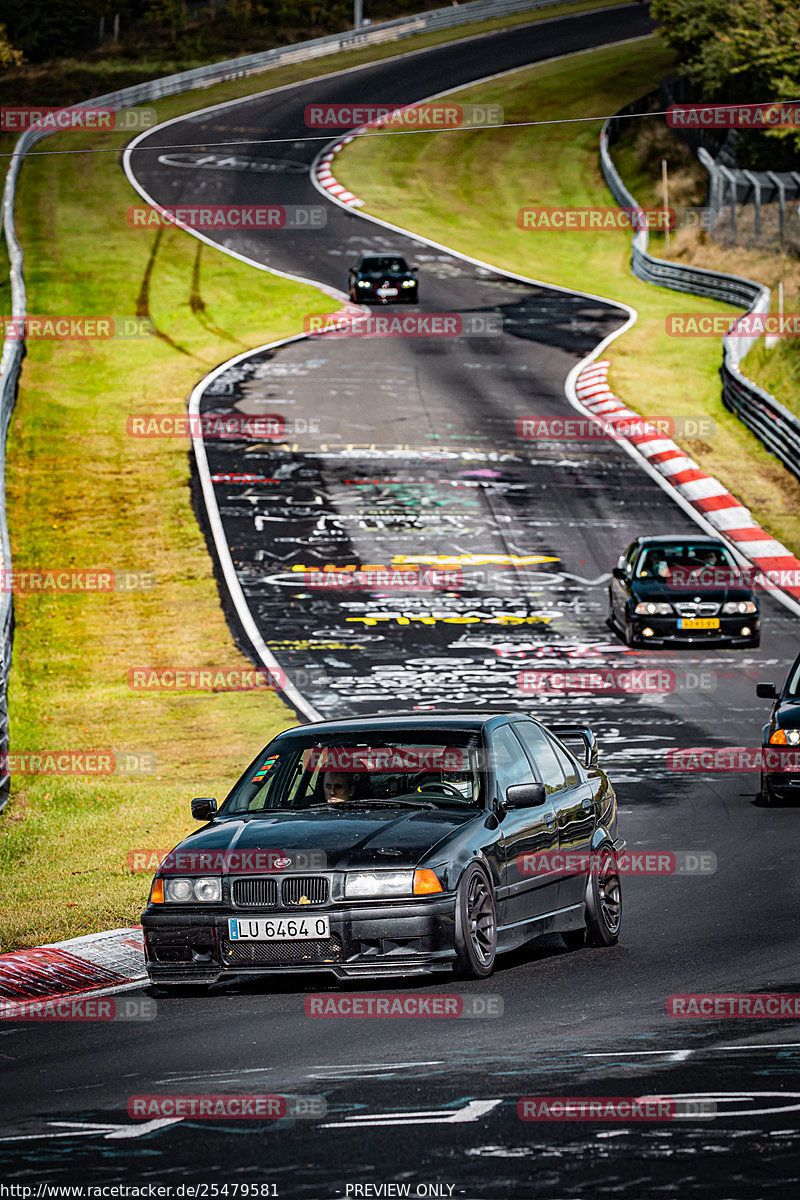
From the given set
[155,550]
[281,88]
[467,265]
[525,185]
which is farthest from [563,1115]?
[281,88]

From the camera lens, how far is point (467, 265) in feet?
172

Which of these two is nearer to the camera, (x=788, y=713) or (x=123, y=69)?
(x=788, y=713)

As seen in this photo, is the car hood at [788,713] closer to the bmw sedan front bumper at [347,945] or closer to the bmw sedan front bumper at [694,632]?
the bmw sedan front bumper at [347,945]

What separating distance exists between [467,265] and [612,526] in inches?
955

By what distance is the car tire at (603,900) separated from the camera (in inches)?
393

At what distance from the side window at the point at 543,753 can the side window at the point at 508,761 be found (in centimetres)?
12

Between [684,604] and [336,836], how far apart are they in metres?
15.8

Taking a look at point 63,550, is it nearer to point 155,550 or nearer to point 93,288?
point 155,550

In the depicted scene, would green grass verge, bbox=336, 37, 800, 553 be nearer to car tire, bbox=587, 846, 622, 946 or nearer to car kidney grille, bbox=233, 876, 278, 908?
car tire, bbox=587, 846, 622, 946

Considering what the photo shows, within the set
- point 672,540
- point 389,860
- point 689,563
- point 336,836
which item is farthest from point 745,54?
point 389,860

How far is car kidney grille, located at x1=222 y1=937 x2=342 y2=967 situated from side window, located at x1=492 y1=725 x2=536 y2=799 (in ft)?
5.07

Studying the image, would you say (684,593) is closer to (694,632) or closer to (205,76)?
(694,632)

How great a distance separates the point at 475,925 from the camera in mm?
8734

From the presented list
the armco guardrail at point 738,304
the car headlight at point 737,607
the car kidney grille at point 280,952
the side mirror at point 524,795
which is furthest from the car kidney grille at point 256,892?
the armco guardrail at point 738,304
